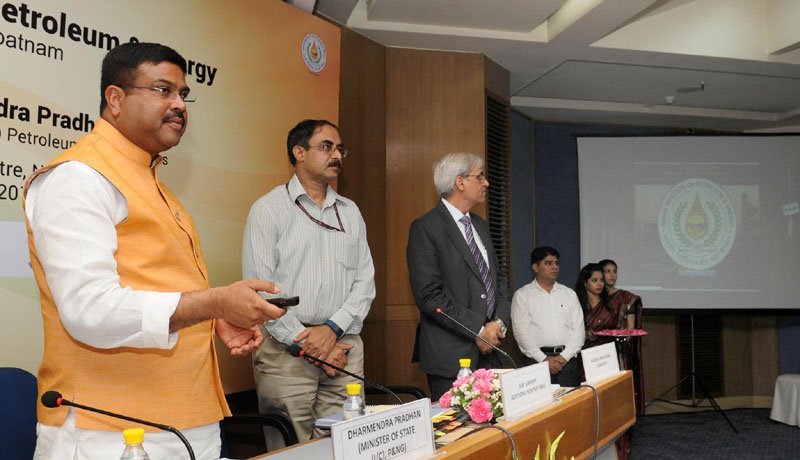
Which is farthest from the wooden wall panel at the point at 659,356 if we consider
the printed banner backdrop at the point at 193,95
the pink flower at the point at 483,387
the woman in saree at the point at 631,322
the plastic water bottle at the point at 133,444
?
the plastic water bottle at the point at 133,444

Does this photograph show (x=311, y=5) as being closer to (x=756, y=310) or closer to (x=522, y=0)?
(x=522, y=0)

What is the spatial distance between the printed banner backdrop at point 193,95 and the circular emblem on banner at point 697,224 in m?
3.97

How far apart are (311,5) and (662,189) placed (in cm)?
413

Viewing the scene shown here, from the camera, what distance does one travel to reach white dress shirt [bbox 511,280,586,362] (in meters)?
4.57

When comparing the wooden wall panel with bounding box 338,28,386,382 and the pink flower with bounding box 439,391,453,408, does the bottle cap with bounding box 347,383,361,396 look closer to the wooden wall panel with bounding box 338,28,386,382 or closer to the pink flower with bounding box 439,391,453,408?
the pink flower with bounding box 439,391,453,408

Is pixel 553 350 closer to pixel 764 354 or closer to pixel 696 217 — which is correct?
pixel 696 217

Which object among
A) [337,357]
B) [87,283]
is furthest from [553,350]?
[87,283]

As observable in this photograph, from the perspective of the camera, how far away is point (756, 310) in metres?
6.32

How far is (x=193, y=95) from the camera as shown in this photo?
111 inches

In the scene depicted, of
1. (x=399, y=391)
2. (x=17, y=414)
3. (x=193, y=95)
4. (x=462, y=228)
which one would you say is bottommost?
(x=399, y=391)

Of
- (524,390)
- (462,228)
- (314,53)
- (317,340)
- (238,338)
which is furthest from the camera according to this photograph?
(314,53)

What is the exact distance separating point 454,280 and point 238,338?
167 cm

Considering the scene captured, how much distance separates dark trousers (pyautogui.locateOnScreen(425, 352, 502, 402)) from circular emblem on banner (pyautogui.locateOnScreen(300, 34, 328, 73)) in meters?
1.63

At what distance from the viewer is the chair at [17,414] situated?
5.85 ft
